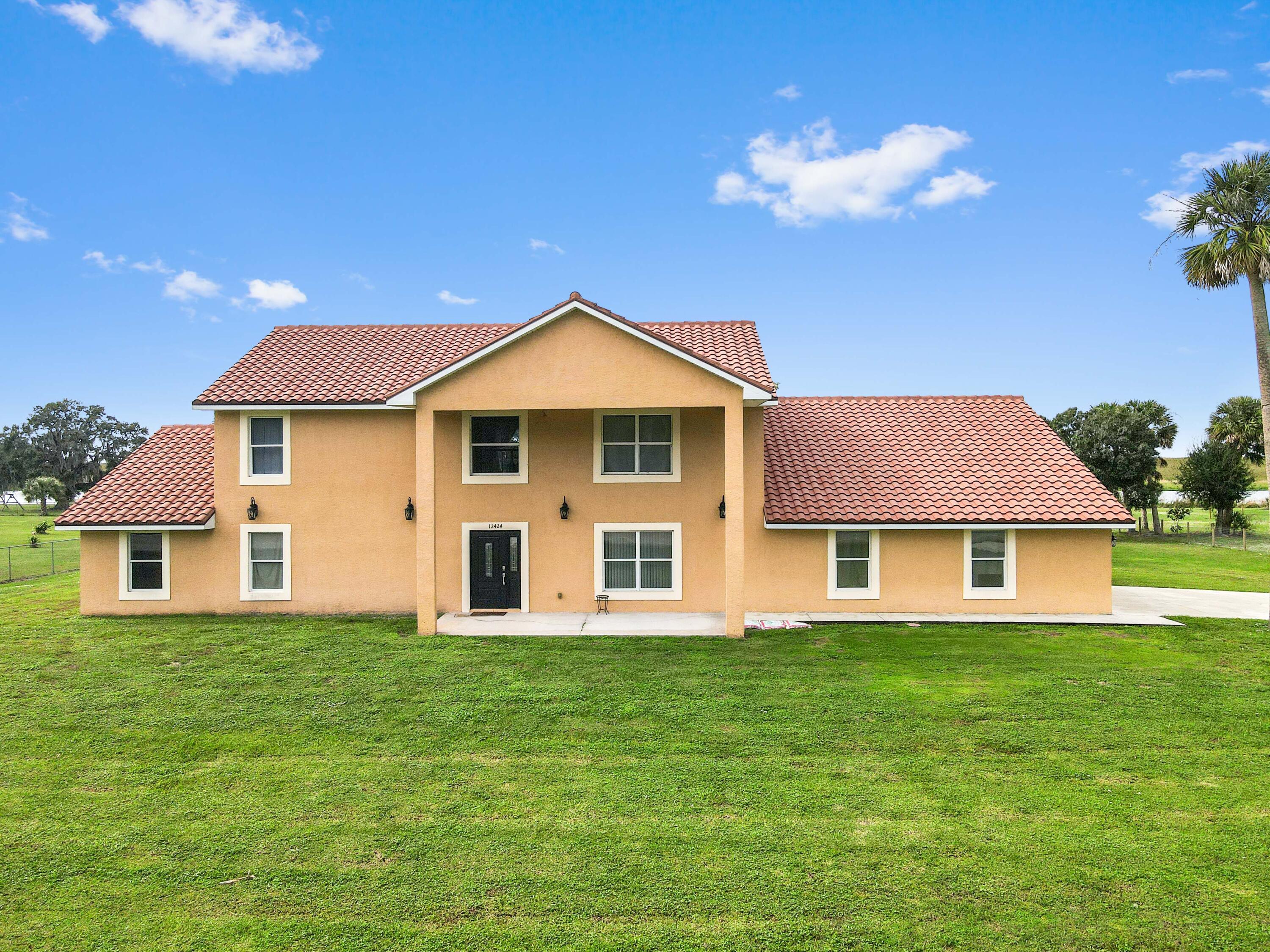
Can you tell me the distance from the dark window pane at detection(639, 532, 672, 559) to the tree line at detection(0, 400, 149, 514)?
89823 millimetres

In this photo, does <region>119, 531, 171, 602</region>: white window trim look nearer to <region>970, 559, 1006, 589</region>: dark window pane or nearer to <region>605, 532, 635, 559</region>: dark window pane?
<region>605, 532, 635, 559</region>: dark window pane

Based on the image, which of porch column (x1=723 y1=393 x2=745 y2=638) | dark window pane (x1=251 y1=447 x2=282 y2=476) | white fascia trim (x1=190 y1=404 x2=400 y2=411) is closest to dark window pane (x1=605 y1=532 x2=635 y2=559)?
porch column (x1=723 y1=393 x2=745 y2=638)

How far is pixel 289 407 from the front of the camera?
15117 mm

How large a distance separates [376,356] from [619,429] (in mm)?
6935

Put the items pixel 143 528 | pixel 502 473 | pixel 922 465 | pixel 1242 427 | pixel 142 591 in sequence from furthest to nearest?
pixel 1242 427
pixel 922 465
pixel 142 591
pixel 502 473
pixel 143 528

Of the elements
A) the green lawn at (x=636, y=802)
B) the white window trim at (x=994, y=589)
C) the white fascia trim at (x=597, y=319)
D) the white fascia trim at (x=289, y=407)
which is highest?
the white fascia trim at (x=597, y=319)

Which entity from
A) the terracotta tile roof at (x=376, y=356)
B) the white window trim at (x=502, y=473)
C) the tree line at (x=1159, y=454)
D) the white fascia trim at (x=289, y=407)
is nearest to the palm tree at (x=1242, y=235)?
the terracotta tile roof at (x=376, y=356)

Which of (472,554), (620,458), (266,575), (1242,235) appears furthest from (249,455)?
(1242,235)

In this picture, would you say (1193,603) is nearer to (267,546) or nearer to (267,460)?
(267,546)

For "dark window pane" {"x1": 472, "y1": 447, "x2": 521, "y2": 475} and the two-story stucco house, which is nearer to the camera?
the two-story stucco house

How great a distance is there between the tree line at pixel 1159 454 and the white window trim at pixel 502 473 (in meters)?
39.1

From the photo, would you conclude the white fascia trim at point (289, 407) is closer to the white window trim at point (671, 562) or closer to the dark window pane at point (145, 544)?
the dark window pane at point (145, 544)

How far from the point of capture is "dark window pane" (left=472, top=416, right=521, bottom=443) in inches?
604

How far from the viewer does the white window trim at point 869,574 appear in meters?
15.0
